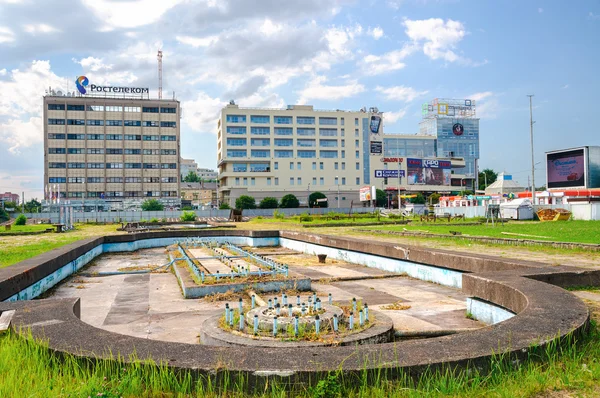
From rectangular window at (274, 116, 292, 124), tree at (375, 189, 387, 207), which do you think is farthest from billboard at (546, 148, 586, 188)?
rectangular window at (274, 116, 292, 124)

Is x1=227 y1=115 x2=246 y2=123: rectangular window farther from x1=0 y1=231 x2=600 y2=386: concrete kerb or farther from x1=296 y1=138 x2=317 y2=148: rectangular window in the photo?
x1=0 y1=231 x2=600 y2=386: concrete kerb

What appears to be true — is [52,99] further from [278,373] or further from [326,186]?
[278,373]

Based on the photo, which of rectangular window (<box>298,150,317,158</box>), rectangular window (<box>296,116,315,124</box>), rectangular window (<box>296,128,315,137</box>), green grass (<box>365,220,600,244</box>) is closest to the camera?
green grass (<box>365,220,600,244</box>)

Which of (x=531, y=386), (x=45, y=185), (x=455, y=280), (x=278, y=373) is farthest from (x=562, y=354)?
(x=45, y=185)

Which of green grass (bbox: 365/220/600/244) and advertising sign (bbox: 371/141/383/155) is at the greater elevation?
advertising sign (bbox: 371/141/383/155)

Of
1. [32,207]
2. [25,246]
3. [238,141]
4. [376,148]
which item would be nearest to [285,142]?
[238,141]

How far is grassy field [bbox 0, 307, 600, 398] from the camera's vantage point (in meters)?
3.36

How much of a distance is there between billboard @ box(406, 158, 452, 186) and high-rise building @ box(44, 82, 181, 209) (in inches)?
2042

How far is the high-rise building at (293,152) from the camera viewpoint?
93.7m

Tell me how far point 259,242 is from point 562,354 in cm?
2002

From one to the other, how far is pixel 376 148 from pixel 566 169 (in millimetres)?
41856

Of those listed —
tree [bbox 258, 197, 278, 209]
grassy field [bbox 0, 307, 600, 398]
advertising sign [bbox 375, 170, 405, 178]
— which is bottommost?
grassy field [bbox 0, 307, 600, 398]

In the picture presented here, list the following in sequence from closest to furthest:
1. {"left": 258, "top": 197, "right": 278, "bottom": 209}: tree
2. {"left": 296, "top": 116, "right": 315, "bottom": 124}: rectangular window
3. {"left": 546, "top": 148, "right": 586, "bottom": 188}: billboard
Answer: {"left": 546, "top": 148, "right": 586, "bottom": 188}: billboard → {"left": 258, "top": 197, "right": 278, "bottom": 209}: tree → {"left": 296, "top": 116, "right": 315, "bottom": 124}: rectangular window

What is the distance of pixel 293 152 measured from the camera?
316 ft
